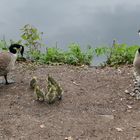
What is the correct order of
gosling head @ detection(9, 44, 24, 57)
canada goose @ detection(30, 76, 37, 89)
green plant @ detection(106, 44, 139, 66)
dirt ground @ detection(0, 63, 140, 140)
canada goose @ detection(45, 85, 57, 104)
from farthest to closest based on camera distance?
green plant @ detection(106, 44, 139, 66) → gosling head @ detection(9, 44, 24, 57) → canada goose @ detection(30, 76, 37, 89) → canada goose @ detection(45, 85, 57, 104) → dirt ground @ detection(0, 63, 140, 140)

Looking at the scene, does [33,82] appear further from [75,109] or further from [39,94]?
[75,109]

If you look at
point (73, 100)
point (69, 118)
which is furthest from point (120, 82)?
point (69, 118)

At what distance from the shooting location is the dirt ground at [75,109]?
302 inches

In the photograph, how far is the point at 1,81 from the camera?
9641 millimetres

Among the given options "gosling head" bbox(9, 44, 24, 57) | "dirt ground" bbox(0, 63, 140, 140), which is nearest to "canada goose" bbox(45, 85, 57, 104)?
"dirt ground" bbox(0, 63, 140, 140)

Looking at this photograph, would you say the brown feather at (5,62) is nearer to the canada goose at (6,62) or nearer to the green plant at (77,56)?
the canada goose at (6,62)

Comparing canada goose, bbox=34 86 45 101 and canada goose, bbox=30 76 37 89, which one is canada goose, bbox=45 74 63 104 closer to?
canada goose, bbox=34 86 45 101

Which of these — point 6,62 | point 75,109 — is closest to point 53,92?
point 75,109

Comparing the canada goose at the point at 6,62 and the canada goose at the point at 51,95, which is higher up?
the canada goose at the point at 6,62

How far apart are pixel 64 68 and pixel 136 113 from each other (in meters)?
2.39

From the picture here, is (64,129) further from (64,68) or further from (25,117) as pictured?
(64,68)

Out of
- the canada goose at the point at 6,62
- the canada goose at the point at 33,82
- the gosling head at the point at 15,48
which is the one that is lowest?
the canada goose at the point at 33,82

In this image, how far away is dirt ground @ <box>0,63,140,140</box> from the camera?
768 centimetres

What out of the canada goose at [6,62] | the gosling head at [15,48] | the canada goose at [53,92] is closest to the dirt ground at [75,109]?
the canada goose at [53,92]
